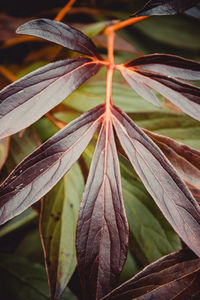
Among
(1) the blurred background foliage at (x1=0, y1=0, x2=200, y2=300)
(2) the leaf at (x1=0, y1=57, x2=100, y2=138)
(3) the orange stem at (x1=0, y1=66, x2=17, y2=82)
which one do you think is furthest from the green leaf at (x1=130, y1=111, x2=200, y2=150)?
(3) the orange stem at (x1=0, y1=66, x2=17, y2=82)

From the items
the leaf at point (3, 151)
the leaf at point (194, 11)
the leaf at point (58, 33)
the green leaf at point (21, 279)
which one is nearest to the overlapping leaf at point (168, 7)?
the leaf at point (194, 11)

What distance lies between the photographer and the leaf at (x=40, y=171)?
368mm

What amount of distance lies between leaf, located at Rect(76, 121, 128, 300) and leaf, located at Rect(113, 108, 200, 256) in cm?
5

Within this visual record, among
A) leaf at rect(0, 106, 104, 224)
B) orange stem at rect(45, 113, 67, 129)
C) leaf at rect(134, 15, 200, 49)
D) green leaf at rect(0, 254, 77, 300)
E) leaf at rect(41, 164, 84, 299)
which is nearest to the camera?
leaf at rect(0, 106, 104, 224)

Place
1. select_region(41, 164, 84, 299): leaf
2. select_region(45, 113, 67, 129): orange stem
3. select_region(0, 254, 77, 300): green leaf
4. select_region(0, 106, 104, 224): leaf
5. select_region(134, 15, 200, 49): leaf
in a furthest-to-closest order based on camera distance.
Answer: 1. select_region(134, 15, 200, 49): leaf
2. select_region(0, 254, 77, 300): green leaf
3. select_region(45, 113, 67, 129): orange stem
4. select_region(41, 164, 84, 299): leaf
5. select_region(0, 106, 104, 224): leaf

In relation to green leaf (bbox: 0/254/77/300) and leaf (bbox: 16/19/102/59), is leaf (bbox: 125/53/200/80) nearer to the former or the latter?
leaf (bbox: 16/19/102/59)

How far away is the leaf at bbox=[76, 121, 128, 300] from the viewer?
1.28ft

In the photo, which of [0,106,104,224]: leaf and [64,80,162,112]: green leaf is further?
[64,80,162,112]: green leaf

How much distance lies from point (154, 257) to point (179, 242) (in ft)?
0.19

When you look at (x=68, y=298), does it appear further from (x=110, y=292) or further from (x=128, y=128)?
(x=128, y=128)

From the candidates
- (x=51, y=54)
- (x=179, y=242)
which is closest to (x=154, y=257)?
(x=179, y=242)

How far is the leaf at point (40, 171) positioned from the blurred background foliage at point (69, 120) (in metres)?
0.14

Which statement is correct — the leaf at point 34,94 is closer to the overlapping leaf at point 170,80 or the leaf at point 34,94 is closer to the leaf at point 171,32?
the overlapping leaf at point 170,80

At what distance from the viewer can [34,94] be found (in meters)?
0.39
